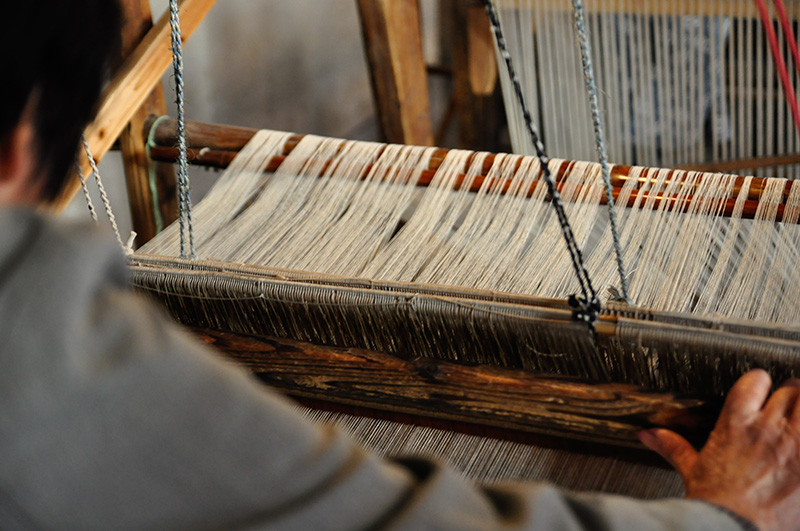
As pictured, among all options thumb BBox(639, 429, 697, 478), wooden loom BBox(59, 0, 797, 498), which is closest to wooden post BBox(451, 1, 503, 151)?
wooden loom BBox(59, 0, 797, 498)

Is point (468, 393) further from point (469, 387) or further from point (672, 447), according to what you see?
point (672, 447)

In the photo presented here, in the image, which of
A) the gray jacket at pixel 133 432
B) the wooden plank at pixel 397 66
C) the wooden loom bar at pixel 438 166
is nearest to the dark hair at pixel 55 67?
the gray jacket at pixel 133 432

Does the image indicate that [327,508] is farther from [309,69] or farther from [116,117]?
[309,69]

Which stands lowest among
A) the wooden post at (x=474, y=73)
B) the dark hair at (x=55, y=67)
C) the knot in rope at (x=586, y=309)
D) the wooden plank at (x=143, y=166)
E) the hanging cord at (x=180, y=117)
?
the wooden post at (x=474, y=73)

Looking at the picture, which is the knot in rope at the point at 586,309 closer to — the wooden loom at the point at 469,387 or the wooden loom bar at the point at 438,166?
the wooden loom at the point at 469,387

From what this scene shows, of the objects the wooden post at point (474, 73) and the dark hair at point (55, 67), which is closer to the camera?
the dark hair at point (55, 67)

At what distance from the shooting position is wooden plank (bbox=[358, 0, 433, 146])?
8.32ft

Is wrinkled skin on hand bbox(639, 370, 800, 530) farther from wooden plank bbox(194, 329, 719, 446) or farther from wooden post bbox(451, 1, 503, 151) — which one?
wooden post bbox(451, 1, 503, 151)

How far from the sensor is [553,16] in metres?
3.01

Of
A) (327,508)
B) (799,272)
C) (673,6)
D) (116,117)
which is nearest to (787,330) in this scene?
(799,272)

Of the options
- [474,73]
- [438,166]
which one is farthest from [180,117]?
[474,73]

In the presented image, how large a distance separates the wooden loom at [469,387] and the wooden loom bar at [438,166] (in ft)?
1.81

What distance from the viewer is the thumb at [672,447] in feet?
2.83

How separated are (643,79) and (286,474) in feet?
9.57
